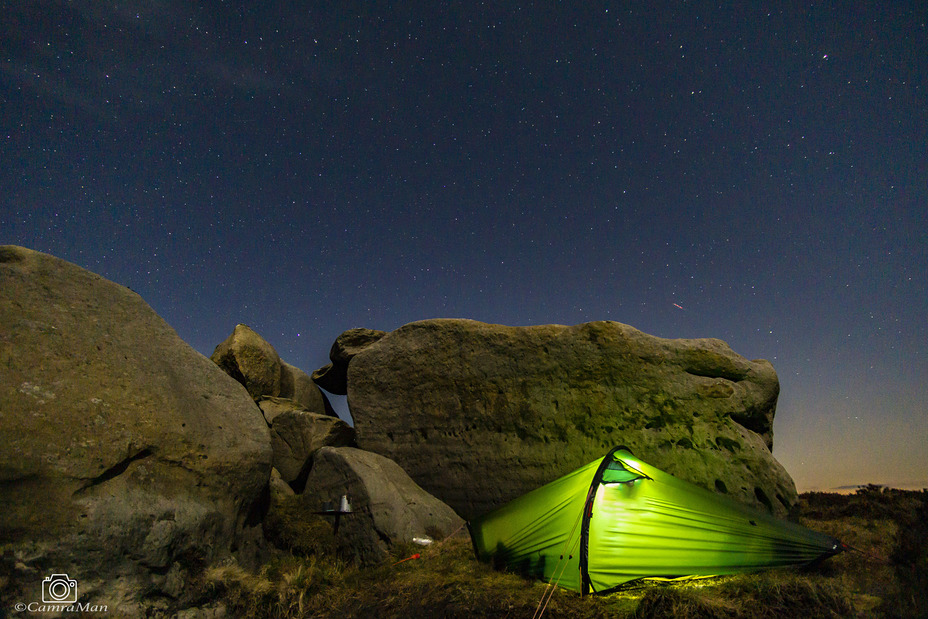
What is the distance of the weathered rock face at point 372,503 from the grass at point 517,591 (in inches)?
18.0

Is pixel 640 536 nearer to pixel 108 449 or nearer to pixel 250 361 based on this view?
pixel 108 449

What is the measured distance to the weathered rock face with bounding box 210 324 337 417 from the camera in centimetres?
1333

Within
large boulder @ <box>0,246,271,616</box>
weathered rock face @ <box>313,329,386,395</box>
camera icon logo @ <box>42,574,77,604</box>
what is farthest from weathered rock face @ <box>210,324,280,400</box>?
camera icon logo @ <box>42,574,77,604</box>

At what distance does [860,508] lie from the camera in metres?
12.9

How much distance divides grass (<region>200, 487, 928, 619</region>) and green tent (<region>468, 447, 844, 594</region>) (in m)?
0.21

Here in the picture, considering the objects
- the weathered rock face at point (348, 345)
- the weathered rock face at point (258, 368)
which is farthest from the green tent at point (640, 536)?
the weathered rock face at point (258, 368)

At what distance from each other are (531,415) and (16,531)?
28.9 ft

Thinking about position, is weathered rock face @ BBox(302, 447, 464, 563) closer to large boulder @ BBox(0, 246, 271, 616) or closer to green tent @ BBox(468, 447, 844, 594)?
large boulder @ BBox(0, 246, 271, 616)

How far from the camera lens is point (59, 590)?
16.1ft

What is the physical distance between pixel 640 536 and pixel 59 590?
712 centimetres

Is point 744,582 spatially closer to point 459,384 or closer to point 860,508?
point 459,384

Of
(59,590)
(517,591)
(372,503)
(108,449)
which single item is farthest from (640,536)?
(108,449)

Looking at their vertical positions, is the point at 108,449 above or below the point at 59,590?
above

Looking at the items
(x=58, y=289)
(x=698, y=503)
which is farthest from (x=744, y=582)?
(x=58, y=289)
